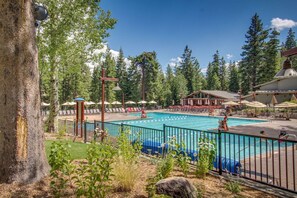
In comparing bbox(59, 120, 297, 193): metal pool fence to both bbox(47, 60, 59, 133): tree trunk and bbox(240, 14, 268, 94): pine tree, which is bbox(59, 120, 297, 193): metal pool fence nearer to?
bbox(47, 60, 59, 133): tree trunk

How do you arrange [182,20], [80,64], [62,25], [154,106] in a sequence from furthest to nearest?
[154,106]
[182,20]
[80,64]
[62,25]

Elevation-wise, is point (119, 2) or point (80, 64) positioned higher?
point (119, 2)

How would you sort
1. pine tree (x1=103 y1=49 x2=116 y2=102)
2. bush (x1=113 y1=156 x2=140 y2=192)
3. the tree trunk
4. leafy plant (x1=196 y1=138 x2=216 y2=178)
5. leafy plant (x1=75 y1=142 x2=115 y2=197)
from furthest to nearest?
pine tree (x1=103 y1=49 x2=116 y2=102) < the tree trunk < leafy plant (x1=196 y1=138 x2=216 y2=178) < bush (x1=113 y1=156 x2=140 y2=192) < leafy plant (x1=75 y1=142 x2=115 y2=197)

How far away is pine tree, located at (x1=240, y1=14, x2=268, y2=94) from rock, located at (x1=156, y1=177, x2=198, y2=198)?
38778 millimetres

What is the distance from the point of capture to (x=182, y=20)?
647 inches

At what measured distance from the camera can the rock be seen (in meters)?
2.77

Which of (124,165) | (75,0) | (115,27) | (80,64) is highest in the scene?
(75,0)

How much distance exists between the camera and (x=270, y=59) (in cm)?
3519

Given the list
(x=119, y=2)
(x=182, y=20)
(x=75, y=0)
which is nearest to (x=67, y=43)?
(x=75, y=0)

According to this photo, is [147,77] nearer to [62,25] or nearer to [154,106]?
[154,106]

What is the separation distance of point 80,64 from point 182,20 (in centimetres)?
903

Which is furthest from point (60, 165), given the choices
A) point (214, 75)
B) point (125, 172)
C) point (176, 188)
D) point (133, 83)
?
point (214, 75)

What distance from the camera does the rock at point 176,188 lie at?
9.09 ft

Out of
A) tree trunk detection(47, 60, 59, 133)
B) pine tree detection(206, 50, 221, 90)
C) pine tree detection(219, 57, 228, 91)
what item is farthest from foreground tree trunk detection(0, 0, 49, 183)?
pine tree detection(219, 57, 228, 91)
